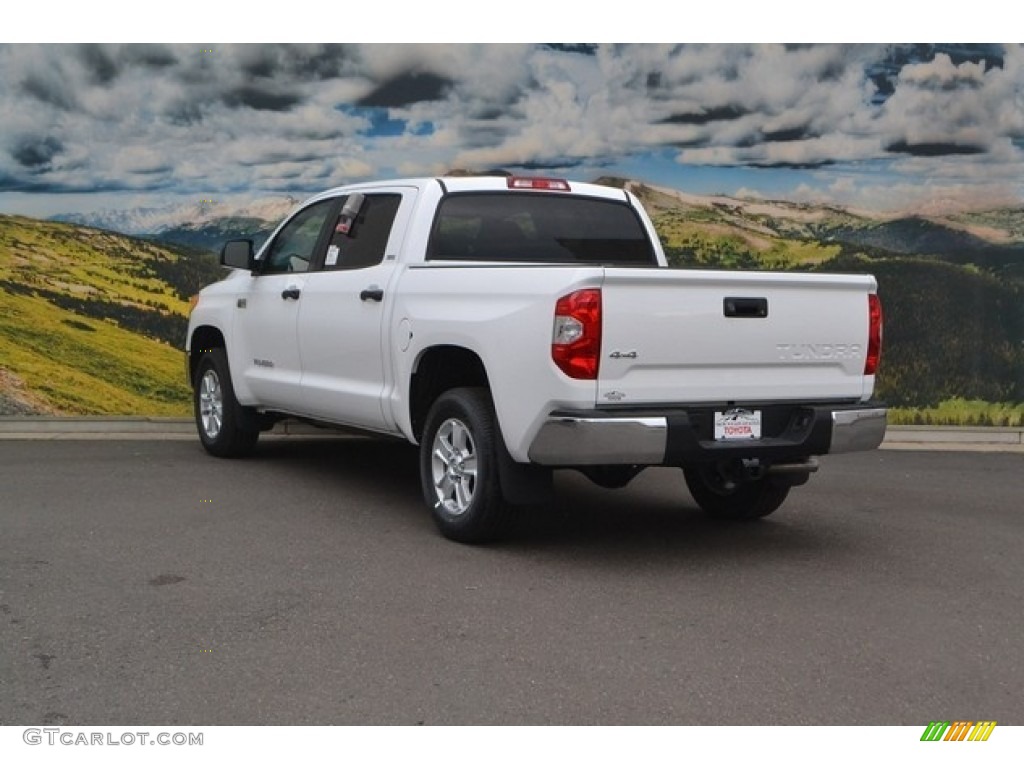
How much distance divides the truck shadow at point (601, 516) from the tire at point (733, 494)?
0.08 metres

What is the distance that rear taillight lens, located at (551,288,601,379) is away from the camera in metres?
5.41

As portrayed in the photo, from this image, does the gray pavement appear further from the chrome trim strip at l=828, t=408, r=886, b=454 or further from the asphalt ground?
the chrome trim strip at l=828, t=408, r=886, b=454

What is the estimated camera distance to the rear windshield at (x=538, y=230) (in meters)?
7.05

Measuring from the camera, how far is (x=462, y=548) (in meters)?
6.20

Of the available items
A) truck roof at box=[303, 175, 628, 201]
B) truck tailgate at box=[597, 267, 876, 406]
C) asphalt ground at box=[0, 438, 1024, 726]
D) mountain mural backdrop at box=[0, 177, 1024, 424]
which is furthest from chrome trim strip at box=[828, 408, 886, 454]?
mountain mural backdrop at box=[0, 177, 1024, 424]

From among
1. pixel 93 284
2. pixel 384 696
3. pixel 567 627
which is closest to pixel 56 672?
pixel 384 696

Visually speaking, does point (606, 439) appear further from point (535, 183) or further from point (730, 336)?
point (535, 183)

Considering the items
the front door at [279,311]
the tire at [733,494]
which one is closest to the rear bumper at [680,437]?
the tire at [733,494]

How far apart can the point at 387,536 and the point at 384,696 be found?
248 cm

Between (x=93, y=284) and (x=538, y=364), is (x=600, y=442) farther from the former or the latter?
(x=93, y=284)

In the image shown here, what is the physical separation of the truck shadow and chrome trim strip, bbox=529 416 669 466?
0.77 metres

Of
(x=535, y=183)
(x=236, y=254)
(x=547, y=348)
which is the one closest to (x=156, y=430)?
(x=236, y=254)

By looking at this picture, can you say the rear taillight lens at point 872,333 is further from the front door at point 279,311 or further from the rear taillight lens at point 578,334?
the front door at point 279,311

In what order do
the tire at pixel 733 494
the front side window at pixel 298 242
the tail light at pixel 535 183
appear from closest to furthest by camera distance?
the tire at pixel 733 494 → the tail light at pixel 535 183 → the front side window at pixel 298 242
